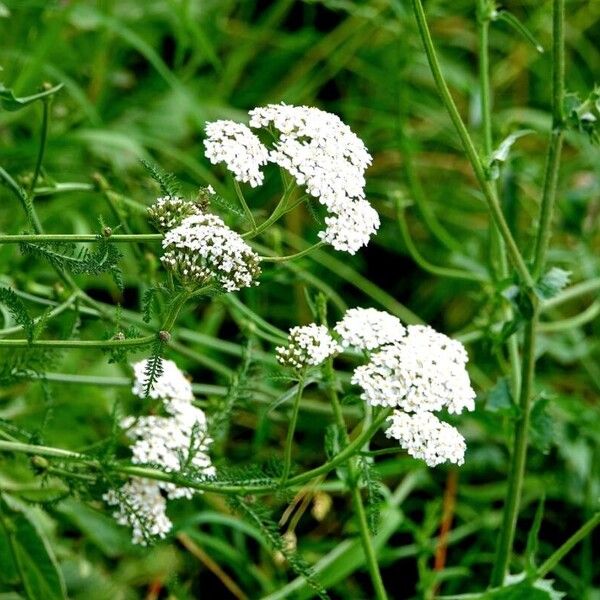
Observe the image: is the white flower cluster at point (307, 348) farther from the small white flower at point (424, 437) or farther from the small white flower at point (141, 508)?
the small white flower at point (141, 508)

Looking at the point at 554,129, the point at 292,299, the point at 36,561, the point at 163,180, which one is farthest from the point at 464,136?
the point at 292,299

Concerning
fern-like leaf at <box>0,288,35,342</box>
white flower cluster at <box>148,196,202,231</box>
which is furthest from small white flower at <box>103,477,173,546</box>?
white flower cluster at <box>148,196,202,231</box>

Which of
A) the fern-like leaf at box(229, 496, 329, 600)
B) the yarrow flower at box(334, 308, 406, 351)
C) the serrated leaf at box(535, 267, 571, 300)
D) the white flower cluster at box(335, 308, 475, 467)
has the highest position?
the serrated leaf at box(535, 267, 571, 300)

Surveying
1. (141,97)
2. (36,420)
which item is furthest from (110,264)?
(141,97)

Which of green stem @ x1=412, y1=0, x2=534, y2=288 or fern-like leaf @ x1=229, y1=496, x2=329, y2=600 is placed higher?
green stem @ x1=412, y1=0, x2=534, y2=288

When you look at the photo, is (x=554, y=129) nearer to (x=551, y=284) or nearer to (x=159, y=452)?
(x=551, y=284)

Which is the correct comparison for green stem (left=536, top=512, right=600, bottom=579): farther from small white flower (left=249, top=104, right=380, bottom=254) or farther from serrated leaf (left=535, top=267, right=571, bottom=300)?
small white flower (left=249, top=104, right=380, bottom=254)
